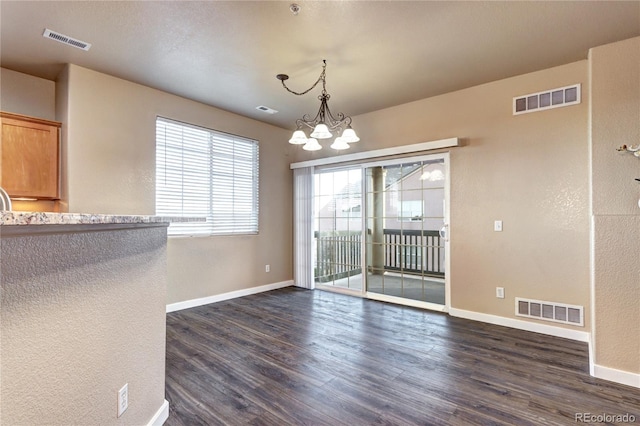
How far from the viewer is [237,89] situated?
403 cm

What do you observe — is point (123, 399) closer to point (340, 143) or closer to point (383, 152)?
point (340, 143)

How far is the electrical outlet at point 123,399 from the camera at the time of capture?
1.48m

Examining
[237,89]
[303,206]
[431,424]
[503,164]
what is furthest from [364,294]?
[237,89]

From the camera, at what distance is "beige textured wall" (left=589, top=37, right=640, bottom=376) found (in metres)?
2.45

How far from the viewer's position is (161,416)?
1.88 meters

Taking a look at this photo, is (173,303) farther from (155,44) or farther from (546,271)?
(546,271)

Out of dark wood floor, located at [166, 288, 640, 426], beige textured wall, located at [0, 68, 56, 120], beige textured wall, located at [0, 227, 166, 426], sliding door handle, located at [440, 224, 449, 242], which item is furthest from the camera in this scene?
sliding door handle, located at [440, 224, 449, 242]

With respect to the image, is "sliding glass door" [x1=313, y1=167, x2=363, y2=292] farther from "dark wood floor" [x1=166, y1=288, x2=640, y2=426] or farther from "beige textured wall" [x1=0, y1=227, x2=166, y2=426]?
"beige textured wall" [x1=0, y1=227, x2=166, y2=426]

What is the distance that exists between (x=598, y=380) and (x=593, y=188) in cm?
165

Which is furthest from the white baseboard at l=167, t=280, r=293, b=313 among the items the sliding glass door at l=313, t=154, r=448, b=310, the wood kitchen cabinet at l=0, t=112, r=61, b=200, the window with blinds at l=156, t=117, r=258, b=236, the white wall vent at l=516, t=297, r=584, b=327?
the white wall vent at l=516, t=297, r=584, b=327

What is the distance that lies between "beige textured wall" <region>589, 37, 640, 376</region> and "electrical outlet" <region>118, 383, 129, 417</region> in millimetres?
3368

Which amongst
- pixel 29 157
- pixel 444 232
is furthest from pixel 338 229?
pixel 29 157

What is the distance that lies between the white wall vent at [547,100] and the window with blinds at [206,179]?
383cm

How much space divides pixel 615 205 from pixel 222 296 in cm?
478
